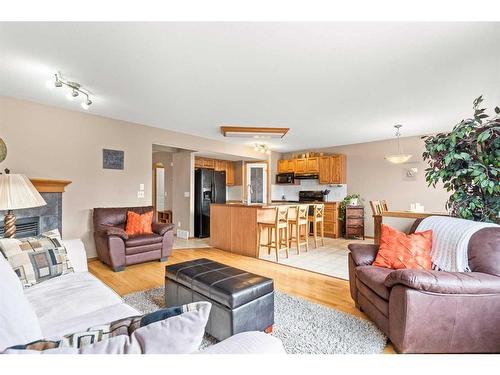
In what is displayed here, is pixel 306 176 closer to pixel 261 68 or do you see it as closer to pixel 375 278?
pixel 261 68

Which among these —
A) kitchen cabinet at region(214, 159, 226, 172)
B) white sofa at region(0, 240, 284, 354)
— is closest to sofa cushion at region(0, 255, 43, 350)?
white sofa at region(0, 240, 284, 354)

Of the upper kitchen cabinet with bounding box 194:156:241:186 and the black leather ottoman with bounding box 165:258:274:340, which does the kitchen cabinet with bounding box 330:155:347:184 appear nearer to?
the upper kitchen cabinet with bounding box 194:156:241:186

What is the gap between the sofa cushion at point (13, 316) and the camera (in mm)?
899

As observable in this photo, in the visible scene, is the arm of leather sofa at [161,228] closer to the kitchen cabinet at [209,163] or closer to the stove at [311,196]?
the kitchen cabinet at [209,163]

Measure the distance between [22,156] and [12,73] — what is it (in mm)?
1277

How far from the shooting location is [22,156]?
3.39 meters

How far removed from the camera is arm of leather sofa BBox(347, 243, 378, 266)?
2.34 metres

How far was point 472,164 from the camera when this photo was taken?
210 cm

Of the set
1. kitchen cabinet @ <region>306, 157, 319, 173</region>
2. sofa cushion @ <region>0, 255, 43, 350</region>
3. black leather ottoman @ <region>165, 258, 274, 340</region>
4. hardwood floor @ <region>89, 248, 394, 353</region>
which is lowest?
hardwood floor @ <region>89, 248, 394, 353</region>

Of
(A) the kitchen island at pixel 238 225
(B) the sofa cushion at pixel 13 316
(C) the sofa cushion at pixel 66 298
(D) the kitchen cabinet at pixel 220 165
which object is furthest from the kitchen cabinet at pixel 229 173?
(B) the sofa cushion at pixel 13 316

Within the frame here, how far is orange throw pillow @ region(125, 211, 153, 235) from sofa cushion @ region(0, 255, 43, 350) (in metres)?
2.89
